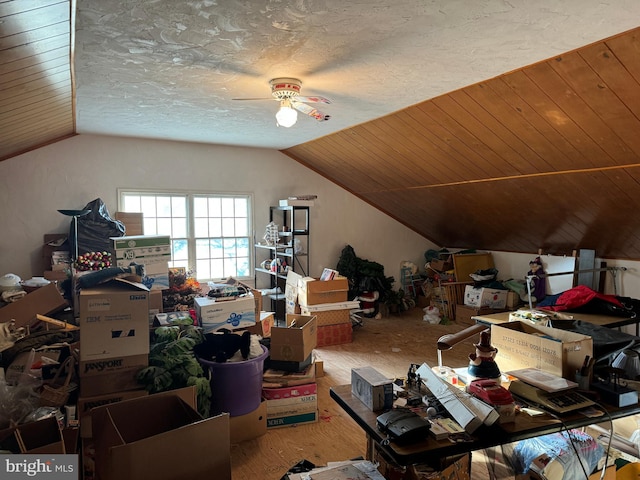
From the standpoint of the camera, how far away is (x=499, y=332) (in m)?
2.19

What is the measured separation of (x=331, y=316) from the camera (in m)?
5.02

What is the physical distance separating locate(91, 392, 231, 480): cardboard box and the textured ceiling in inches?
71.4

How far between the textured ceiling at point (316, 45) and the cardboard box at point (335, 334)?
2641 millimetres

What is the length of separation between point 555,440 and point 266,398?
6.31ft

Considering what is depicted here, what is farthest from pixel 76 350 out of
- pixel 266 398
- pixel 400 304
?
pixel 400 304

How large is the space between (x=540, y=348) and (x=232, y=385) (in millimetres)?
1934

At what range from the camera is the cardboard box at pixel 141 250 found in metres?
3.52

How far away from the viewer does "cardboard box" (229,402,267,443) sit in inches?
112

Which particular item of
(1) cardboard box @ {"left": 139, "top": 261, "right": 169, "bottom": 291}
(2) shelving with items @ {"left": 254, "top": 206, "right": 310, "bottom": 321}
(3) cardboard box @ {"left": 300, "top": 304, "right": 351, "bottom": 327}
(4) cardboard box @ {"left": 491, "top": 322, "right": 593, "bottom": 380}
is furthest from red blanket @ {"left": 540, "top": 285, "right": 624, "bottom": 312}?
(1) cardboard box @ {"left": 139, "top": 261, "right": 169, "bottom": 291}

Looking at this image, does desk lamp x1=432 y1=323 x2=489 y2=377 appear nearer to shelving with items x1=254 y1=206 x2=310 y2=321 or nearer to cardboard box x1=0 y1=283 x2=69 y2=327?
cardboard box x1=0 y1=283 x2=69 y2=327

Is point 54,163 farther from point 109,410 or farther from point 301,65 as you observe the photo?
point 109,410

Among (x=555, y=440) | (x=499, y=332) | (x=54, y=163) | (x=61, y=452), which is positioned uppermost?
(x=54, y=163)

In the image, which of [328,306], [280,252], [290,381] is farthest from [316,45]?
[280,252]

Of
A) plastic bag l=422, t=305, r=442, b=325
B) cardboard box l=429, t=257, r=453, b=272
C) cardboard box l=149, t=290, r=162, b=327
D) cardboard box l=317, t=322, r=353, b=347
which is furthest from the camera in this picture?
cardboard box l=429, t=257, r=453, b=272
